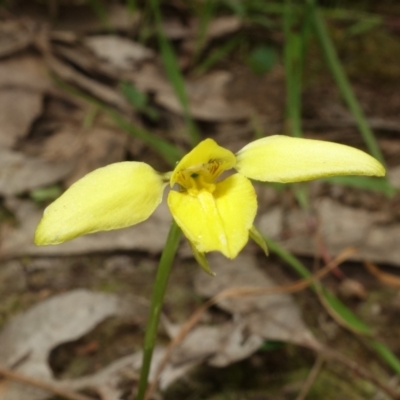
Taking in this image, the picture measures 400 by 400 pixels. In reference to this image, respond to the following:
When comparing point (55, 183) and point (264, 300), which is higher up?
point (55, 183)

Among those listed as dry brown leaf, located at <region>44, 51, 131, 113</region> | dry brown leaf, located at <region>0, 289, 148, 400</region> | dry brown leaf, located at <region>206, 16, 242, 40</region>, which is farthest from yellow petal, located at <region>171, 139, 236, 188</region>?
dry brown leaf, located at <region>206, 16, 242, 40</region>

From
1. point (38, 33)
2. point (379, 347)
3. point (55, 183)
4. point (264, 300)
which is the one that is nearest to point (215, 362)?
point (264, 300)

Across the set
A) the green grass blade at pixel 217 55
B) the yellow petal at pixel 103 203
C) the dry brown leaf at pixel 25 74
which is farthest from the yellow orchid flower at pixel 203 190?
the green grass blade at pixel 217 55

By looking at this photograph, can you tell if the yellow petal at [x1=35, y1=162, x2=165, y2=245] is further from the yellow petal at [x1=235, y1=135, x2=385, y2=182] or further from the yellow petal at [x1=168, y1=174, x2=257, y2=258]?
the yellow petal at [x1=235, y1=135, x2=385, y2=182]

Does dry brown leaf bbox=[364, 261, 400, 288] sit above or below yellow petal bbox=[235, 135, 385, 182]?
below

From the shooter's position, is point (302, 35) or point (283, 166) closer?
point (283, 166)

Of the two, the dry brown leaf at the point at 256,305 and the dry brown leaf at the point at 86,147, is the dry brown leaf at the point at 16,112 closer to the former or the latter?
the dry brown leaf at the point at 86,147

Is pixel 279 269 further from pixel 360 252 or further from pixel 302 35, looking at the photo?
pixel 302 35
